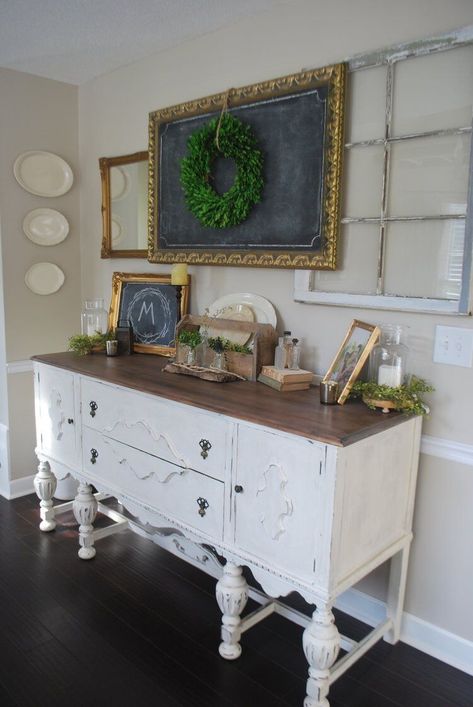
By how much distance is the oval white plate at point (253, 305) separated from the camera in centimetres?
239

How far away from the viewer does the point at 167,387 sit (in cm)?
209

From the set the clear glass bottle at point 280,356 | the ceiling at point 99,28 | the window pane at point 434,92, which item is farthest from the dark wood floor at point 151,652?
the ceiling at point 99,28

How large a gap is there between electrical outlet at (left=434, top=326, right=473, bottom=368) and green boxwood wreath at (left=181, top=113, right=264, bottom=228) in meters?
0.94

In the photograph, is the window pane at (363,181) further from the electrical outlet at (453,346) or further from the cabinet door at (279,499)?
the cabinet door at (279,499)

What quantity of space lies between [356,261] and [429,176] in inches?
15.3

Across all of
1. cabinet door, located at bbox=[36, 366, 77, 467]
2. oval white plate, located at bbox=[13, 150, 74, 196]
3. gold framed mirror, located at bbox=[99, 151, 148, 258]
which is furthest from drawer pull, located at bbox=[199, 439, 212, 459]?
oval white plate, located at bbox=[13, 150, 74, 196]

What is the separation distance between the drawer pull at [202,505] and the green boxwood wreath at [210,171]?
1175 mm

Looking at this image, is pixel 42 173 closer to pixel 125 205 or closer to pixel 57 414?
pixel 125 205

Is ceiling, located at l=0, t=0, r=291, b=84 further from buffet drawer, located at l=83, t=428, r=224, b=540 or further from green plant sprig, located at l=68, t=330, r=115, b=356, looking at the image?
buffet drawer, located at l=83, t=428, r=224, b=540

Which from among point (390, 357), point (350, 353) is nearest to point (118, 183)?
point (350, 353)

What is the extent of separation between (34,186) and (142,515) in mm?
1993

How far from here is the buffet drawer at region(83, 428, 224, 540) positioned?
1.94 meters

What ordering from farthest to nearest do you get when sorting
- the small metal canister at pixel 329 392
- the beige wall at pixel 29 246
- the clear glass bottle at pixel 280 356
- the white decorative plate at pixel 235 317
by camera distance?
the beige wall at pixel 29 246 < the white decorative plate at pixel 235 317 < the clear glass bottle at pixel 280 356 < the small metal canister at pixel 329 392

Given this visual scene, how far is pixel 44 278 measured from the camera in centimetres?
327
